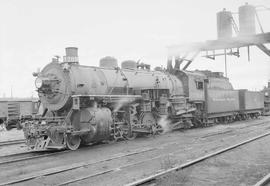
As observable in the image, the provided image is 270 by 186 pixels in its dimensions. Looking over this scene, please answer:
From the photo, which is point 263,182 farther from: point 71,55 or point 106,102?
point 71,55

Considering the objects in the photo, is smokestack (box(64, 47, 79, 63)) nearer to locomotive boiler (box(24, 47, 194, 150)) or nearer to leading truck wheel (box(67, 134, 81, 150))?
locomotive boiler (box(24, 47, 194, 150))

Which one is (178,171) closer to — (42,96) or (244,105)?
(42,96)

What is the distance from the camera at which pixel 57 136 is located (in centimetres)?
1058

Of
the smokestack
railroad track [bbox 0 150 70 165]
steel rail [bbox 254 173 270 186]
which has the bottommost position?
railroad track [bbox 0 150 70 165]

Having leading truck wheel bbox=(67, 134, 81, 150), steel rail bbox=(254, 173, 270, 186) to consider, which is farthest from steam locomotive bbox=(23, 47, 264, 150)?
steel rail bbox=(254, 173, 270, 186)

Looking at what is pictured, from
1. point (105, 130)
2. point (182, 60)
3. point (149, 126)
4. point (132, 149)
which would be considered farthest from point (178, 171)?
point (182, 60)

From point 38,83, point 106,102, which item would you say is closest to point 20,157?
point 38,83

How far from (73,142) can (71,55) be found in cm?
323

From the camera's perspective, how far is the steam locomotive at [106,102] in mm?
10727

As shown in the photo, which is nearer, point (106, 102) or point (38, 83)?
point (38, 83)

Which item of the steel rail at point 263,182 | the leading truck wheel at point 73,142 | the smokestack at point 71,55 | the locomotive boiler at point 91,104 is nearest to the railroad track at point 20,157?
the locomotive boiler at point 91,104

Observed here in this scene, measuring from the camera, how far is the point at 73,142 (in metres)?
10.9

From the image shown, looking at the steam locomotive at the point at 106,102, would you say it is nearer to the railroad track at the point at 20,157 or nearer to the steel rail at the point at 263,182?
the railroad track at the point at 20,157

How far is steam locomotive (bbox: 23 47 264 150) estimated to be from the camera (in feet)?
35.2
